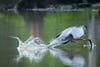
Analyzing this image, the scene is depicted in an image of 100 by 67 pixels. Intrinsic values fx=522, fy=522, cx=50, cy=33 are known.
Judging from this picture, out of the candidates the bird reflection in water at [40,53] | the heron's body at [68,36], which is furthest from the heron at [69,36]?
the bird reflection in water at [40,53]

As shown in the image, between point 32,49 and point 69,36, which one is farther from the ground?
point 69,36

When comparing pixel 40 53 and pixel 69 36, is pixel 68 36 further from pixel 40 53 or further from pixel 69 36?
pixel 40 53

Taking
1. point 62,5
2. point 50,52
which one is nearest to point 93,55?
point 50,52

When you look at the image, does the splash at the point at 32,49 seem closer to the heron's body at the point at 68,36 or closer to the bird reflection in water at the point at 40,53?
the bird reflection in water at the point at 40,53

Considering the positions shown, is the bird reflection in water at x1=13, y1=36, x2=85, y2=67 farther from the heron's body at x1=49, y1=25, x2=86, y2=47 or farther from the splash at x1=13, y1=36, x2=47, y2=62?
the heron's body at x1=49, y1=25, x2=86, y2=47

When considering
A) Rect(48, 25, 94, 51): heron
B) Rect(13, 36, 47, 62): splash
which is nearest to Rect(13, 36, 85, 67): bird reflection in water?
Rect(13, 36, 47, 62): splash

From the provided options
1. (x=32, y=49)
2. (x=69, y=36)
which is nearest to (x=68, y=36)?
(x=69, y=36)

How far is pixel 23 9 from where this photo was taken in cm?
4088

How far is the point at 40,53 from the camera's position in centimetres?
1264

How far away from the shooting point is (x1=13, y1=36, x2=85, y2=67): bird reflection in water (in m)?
11.5

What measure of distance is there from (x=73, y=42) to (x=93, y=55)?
1680 mm

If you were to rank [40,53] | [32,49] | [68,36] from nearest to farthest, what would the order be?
1. [40,53]
2. [32,49]
3. [68,36]

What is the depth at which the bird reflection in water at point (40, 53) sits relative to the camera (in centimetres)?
1146

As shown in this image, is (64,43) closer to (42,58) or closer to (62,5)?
(42,58)
